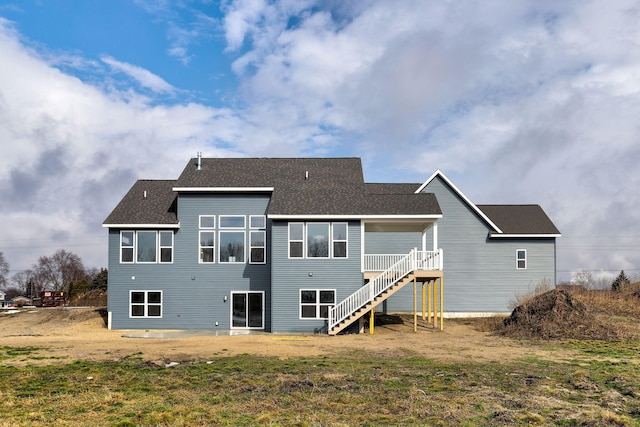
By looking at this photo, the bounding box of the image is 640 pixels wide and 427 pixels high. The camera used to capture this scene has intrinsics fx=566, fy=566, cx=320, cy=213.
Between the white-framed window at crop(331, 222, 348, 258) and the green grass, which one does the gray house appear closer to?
the white-framed window at crop(331, 222, 348, 258)

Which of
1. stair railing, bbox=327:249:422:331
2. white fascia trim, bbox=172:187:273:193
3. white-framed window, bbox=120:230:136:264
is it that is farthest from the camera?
white-framed window, bbox=120:230:136:264

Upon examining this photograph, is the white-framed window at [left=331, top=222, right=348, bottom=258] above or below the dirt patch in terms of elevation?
above

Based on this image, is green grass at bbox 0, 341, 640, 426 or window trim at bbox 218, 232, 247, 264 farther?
window trim at bbox 218, 232, 247, 264

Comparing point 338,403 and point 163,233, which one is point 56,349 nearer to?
point 163,233

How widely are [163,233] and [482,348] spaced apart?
1647 centimetres

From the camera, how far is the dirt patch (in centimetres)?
1853

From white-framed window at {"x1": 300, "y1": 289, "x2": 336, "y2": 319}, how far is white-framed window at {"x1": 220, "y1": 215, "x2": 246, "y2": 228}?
504cm

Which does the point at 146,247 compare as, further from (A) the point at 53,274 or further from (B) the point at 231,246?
(A) the point at 53,274

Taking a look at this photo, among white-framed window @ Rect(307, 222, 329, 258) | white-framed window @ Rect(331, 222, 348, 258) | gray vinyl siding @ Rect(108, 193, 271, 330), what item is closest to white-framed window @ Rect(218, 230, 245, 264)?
gray vinyl siding @ Rect(108, 193, 271, 330)

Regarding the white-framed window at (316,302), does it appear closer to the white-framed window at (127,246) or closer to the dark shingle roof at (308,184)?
the dark shingle roof at (308,184)

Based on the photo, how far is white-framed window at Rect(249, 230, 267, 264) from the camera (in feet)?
92.9

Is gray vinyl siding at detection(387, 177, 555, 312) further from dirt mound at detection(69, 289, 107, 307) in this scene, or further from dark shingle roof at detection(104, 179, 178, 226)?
dirt mound at detection(69, 289, 107, 307)

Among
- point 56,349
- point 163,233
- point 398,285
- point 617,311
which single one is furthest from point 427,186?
point 56,349

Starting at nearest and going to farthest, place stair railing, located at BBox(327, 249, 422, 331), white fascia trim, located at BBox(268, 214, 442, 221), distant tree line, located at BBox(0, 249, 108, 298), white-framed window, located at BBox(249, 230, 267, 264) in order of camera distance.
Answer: stair railing, located at BBox(327, 249, 422, 331) < white fascia trim, located at BBox(268, 214, 442, 221) < white-framed window, located at BBox(249, 230, 267, 264) < distant tree line, located at BBox(0, 249, 108, 298)
